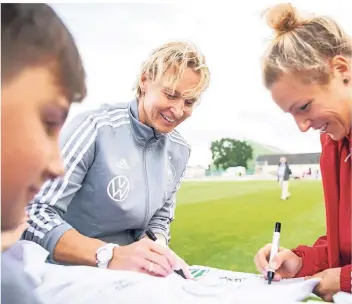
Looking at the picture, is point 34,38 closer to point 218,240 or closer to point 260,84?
point 260,84

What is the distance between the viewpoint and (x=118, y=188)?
1.26 m

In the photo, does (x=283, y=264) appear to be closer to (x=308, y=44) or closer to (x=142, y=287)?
(x=142, y=287)

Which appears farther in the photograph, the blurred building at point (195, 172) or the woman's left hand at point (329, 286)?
the blurred building at point (195, 172)

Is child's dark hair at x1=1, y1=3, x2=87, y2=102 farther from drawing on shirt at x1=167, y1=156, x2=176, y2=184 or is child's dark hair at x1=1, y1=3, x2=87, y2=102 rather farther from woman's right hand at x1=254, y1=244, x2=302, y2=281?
woman's right hand at x1=254, y1=244, x2=302, y2=281

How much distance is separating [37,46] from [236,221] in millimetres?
597

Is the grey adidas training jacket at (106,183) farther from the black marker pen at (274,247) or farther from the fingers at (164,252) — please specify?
the black marker pen at (274,247)

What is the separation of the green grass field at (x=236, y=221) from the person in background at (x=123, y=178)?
0.05 metres

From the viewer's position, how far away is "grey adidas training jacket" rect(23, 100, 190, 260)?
1.25 m

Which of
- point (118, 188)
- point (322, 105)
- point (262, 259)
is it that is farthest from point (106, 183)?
point (322, 105)

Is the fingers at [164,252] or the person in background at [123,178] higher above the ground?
the person in background at [123,178]

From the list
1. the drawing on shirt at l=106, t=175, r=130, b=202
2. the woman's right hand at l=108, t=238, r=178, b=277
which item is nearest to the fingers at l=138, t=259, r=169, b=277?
the woman's right hand at l=108, t=238, r=178, b=277

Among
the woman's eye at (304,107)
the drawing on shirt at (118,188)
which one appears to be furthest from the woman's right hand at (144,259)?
the woman's eye at (304,107)

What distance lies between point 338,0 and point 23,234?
0.88 metres

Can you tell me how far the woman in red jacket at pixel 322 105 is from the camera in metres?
1.15
